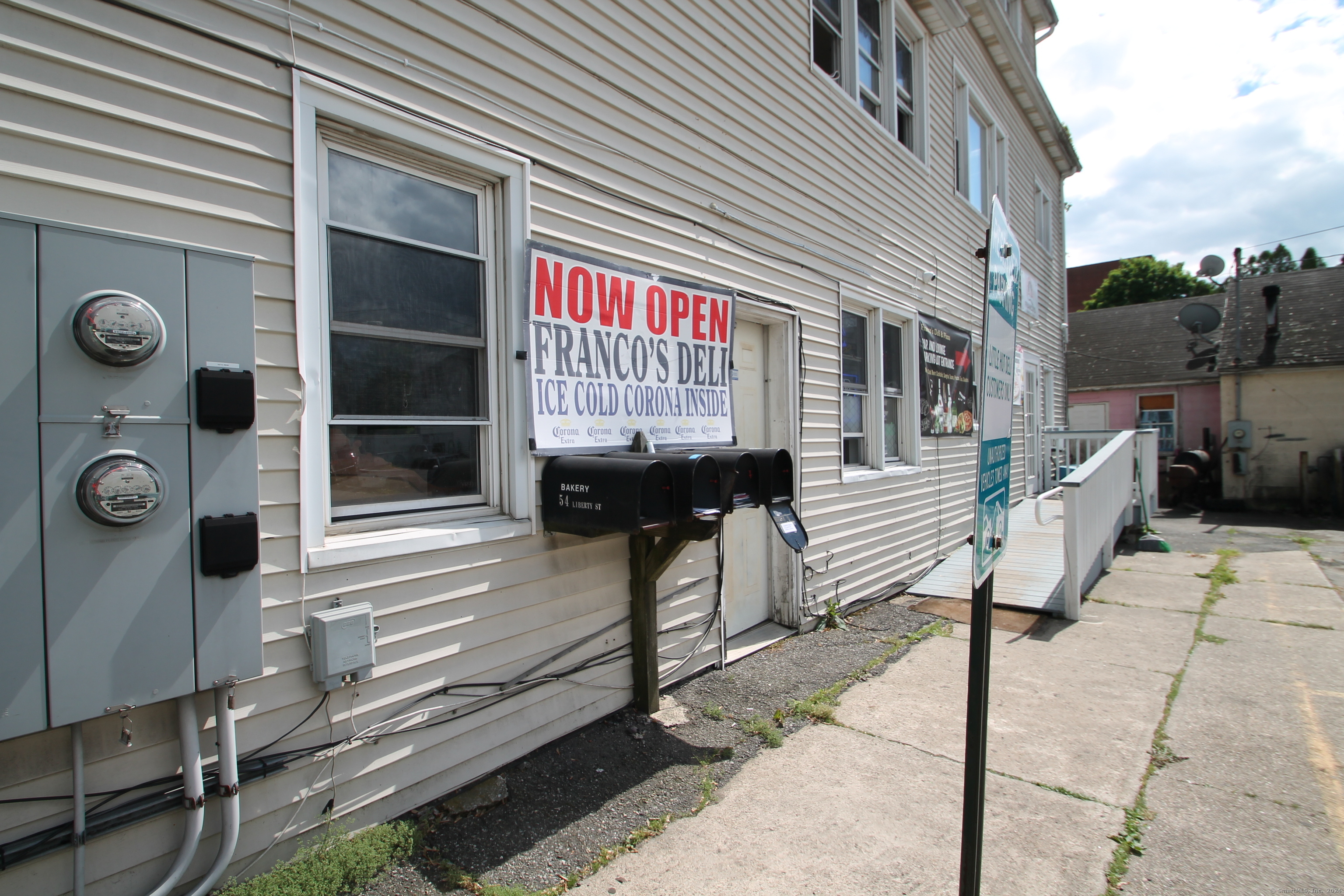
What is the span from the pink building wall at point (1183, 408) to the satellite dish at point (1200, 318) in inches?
174

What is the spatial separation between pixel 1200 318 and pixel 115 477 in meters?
21.7

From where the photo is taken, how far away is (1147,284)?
36.9m

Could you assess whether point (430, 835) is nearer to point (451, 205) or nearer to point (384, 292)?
point (384, 292)

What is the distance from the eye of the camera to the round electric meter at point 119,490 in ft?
6.11

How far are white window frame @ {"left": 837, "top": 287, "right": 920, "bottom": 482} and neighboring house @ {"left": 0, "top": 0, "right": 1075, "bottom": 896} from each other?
838mm

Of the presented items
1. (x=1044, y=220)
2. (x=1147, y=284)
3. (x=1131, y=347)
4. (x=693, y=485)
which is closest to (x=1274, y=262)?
(x=1147, y=284)

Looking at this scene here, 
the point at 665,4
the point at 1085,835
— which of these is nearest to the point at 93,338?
the point at 665,4

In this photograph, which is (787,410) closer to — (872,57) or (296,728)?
(296,728)

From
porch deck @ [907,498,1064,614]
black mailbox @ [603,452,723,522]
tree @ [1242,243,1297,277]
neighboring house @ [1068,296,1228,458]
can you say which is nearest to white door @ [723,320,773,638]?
black mailbox @ [603,452,723,522]

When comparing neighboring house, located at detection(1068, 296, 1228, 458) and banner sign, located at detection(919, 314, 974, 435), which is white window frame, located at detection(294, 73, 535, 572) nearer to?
banner sign, located at detection(919, 314, 974, 435)

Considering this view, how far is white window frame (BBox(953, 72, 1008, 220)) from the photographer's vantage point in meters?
8.79

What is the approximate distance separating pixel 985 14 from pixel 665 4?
7.09 m

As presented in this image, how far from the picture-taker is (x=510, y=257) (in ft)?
10.5

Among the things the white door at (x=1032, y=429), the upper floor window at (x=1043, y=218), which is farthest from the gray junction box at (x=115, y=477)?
the upper floor window at (x=1043, y=218)
